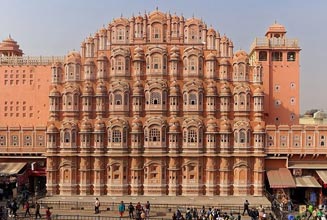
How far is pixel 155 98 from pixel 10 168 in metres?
16.6

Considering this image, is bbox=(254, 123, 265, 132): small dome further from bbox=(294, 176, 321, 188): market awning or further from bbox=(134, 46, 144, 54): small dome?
bbox=(134, 46, 144, 54): small dome

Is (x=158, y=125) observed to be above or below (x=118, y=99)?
below

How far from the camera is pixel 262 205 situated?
129 feet

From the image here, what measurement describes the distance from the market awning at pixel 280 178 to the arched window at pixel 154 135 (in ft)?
37.6

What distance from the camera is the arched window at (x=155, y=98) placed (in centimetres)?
4497

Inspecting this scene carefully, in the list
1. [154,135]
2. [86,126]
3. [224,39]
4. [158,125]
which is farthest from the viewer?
[224,39]

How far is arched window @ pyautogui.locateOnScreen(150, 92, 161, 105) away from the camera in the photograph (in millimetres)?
44969

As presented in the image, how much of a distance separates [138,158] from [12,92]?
19.3m

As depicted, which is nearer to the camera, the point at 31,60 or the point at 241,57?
the point at 241,57

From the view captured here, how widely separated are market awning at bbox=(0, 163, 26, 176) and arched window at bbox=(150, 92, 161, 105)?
15215mm

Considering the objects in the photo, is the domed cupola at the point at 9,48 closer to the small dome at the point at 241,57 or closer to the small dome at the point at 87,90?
the small dome at the point at 87,90

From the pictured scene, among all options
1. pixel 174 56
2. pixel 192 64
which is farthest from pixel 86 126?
pixel 192 64

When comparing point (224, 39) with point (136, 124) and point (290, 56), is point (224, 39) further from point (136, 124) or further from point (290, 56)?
point (136, 124)

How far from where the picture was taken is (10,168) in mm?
46719
